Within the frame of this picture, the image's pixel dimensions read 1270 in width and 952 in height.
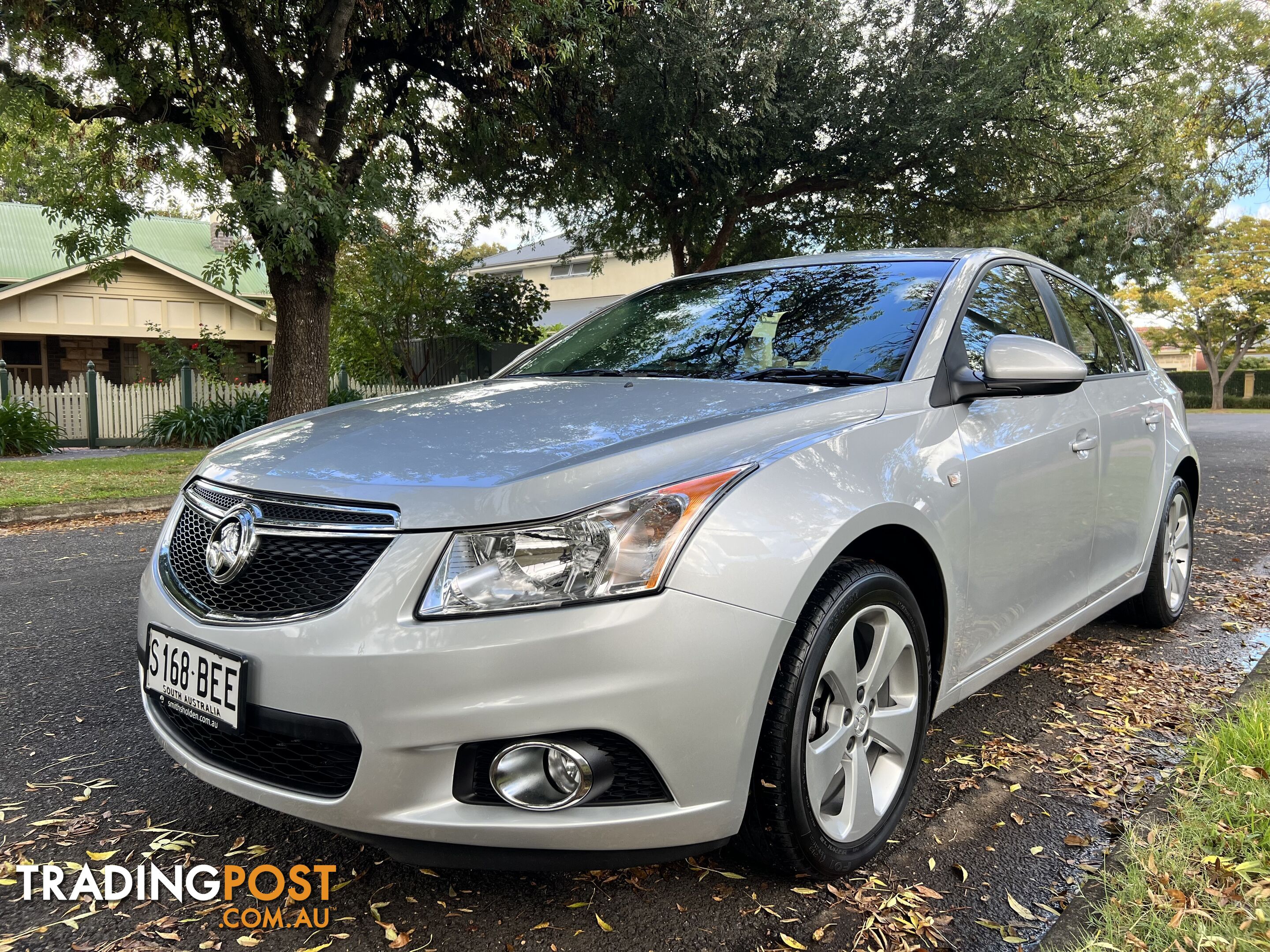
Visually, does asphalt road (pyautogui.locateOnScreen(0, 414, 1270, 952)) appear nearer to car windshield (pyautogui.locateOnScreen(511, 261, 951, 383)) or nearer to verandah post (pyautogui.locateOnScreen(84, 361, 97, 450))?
car windshield (pyautogui.locateOnScreen(511, 261, 951, 383))

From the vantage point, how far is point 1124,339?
14.1ft

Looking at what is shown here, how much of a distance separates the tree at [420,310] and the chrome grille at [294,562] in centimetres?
1485

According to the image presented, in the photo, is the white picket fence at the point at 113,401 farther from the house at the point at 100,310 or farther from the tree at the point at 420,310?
the house at the point at 100,310

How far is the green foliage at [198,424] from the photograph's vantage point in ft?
52.5

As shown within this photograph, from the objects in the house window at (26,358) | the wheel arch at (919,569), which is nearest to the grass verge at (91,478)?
the wheel arch at (919,569)

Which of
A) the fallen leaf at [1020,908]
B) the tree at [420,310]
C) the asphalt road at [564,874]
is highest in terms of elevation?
the tree at [420,310]

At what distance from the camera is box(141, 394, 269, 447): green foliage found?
16016mm

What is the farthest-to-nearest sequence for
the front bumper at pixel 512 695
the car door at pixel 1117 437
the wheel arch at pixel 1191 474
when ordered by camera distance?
the wheel arch at pixel 1191 474
the car door at pixel 1117 437
the front bumper at pixel 512 695

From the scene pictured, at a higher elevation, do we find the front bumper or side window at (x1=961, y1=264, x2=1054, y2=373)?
side window at (x1=961, y1=264, x2=1054, y2=373)

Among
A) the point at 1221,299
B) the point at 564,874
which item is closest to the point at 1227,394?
the point at 1221,299

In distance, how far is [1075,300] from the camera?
154 inches

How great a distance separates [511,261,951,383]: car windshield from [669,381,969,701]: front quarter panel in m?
0.29

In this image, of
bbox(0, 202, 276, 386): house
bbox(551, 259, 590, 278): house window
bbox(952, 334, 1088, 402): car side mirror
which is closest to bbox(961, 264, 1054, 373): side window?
bbox(952, 334, 1088, 402): car side mirror

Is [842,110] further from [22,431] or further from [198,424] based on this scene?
[22,431]
